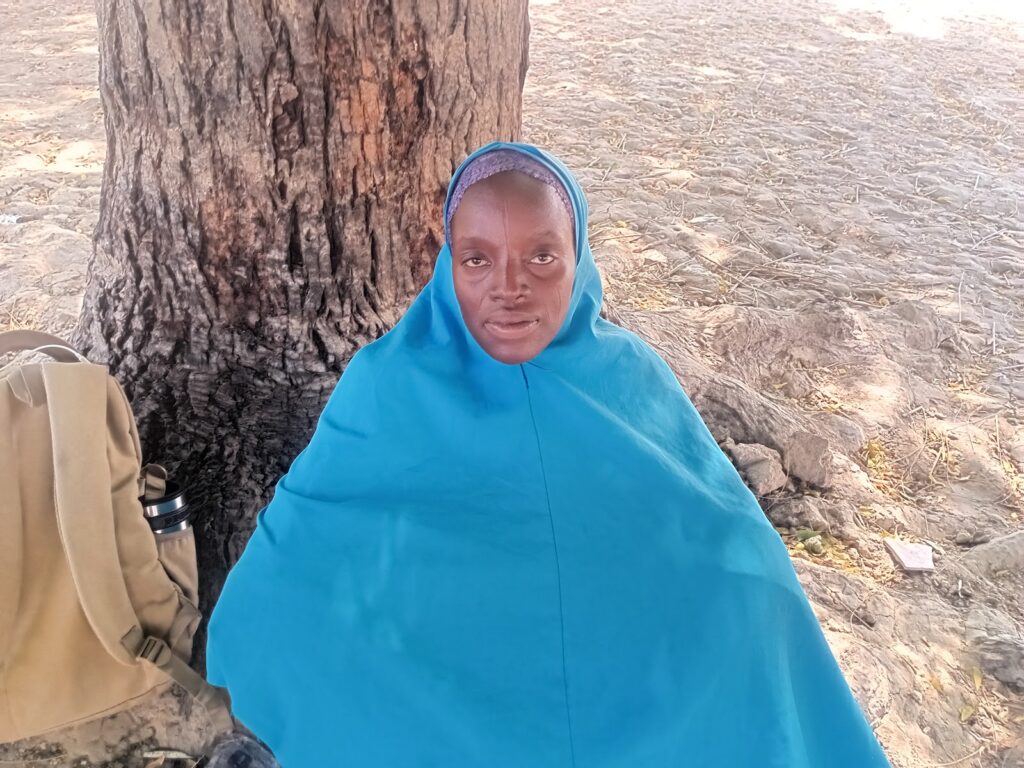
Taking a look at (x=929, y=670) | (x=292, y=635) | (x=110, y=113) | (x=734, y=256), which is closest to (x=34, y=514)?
(x=292, y=635)

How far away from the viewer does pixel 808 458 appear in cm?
287

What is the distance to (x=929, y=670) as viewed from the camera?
2266mm

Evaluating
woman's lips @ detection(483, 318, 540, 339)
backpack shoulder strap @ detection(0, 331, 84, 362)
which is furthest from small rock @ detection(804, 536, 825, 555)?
backpack shoulder strap @ detection(0, 331, 84, 362)

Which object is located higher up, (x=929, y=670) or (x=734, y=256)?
(x=734, y=256)

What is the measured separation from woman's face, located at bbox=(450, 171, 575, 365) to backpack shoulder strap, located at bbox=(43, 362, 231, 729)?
849 millimetres

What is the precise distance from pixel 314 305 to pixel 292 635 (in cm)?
96

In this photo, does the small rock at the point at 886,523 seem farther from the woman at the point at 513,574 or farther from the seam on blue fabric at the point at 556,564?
the seam on blue fabric at the point at 556,564

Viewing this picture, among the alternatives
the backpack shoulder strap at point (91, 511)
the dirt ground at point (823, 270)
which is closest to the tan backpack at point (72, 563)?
the backpack shoulder strap at point (91, 511)

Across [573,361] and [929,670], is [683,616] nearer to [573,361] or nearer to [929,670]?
[573,361]

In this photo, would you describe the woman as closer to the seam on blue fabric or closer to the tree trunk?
the seam on blue fabric

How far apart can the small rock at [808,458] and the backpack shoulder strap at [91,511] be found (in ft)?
6.71

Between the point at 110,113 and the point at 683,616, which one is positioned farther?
the point at 110,113

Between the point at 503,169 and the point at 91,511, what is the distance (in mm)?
1104

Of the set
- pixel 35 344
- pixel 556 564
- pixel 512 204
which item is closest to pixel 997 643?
pixel 556 564
